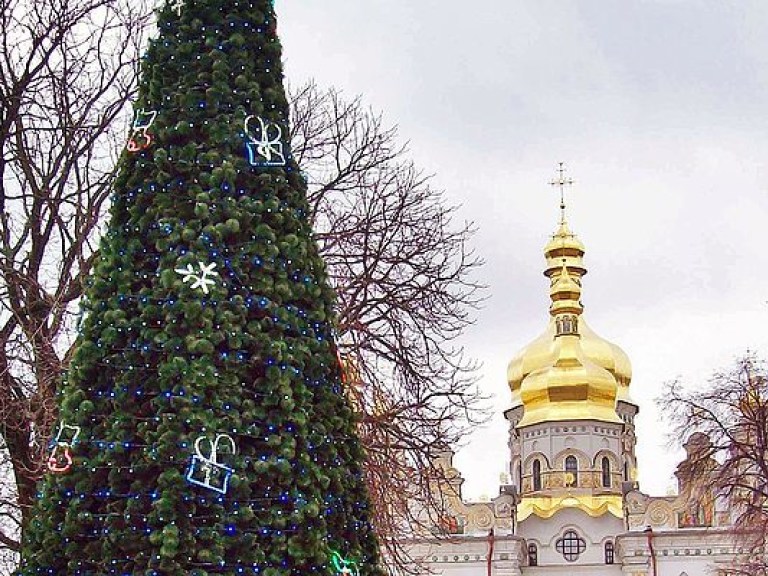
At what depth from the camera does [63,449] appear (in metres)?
7.26

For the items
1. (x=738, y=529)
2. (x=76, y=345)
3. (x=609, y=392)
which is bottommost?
(x=76, y=345)

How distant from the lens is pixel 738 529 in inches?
946

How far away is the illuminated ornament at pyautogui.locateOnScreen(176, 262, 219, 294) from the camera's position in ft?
23.4

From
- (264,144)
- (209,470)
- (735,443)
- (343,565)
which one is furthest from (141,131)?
(735,443)

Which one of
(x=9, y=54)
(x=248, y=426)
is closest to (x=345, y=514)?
(x=248, y=426)

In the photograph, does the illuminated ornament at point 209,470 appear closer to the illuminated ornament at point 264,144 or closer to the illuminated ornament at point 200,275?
the illuminated ornament at point 200,275

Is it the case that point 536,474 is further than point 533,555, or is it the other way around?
point 536,474

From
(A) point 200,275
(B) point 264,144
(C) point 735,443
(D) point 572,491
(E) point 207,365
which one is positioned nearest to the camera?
(E) point 207,365

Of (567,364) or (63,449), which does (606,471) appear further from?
(63,449)

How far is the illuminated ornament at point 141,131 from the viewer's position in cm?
767

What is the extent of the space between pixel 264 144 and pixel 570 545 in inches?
1854

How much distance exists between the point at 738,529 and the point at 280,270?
61.2 ft

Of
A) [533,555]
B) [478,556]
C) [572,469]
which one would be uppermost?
[572,469]

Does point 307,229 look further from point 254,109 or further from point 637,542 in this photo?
point 637,542
